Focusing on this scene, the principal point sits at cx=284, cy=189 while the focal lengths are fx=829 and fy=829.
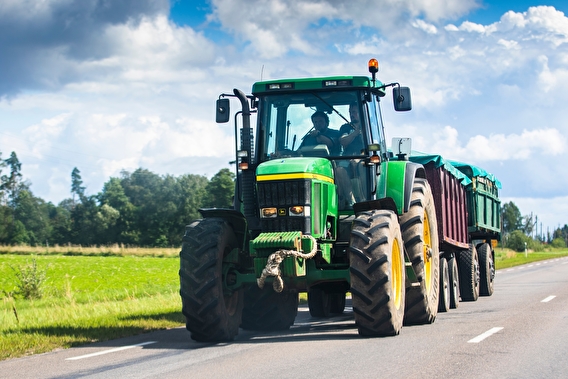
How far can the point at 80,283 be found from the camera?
35125 millimetres

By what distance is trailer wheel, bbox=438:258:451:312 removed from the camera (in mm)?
15094

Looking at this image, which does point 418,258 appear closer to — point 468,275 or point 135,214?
point 468,275

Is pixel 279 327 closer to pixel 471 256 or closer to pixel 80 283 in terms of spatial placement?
pixel 471 256

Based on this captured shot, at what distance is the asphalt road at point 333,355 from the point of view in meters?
7.59

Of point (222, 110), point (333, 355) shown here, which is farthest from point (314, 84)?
point (333, 355)

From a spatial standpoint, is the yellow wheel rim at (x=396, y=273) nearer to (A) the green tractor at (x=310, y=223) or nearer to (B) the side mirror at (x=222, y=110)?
(A) the green tractor at (x=310, y=223)

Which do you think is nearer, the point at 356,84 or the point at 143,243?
the point at 356,84

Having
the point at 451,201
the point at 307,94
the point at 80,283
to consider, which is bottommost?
the point at 80,283

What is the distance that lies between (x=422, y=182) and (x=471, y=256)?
19.5 ft

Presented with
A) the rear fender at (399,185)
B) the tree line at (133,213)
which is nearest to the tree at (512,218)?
the tree line at (133,213)

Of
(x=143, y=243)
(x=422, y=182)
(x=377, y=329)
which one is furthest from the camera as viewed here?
(x=143, y=243)

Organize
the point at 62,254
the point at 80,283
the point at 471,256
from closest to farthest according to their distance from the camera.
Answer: the point at 471,256, the point at 80,283, the point at 62,254

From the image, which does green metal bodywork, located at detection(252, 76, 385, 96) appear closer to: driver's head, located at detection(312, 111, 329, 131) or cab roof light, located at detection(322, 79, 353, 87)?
cab roof light, located at detection(322, 79, 353, 87)

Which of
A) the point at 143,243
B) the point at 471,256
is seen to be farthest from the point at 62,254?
the point at 471,256
